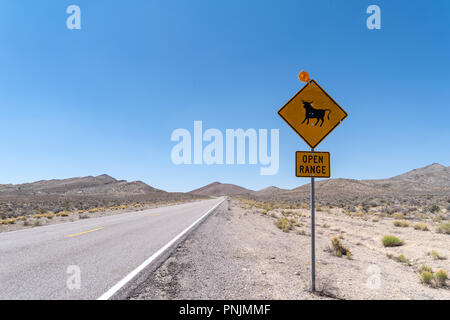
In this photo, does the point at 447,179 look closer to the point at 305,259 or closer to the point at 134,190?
the point at 305,259

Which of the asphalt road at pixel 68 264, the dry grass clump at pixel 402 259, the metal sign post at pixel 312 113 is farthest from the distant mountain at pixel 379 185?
the metal sign post at pixel 312 113

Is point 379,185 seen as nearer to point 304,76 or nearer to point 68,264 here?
point 304,76

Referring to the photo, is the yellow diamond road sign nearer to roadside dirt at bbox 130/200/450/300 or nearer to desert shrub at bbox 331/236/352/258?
roadside dirt at bbox 130/200/450/300

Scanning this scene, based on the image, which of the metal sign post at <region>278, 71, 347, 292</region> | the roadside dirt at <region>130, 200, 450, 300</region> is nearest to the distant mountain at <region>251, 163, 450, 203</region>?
the roadside dirt at <region>130, 200, 450, 300</region>

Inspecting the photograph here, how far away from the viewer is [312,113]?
454cm

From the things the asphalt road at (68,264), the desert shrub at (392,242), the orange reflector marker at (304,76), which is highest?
the orange reflector marker at (304,76)

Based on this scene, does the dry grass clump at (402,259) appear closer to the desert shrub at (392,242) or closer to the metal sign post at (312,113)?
the desert shrub at (392,242)

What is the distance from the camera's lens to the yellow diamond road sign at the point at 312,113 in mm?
4500

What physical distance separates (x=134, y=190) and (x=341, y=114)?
500 feet

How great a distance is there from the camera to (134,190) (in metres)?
144

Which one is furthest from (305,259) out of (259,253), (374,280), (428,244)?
(428,244)

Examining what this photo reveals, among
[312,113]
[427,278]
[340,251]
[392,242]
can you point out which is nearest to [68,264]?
[312,113]

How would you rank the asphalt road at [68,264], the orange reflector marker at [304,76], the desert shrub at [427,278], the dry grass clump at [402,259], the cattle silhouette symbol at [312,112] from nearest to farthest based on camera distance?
the asphalt road at [68,264] → the orange reflector marker at [304,76] → the cattle silhouette symbol at [312,112] → the desert shrub at [427,278] → the dry grass clump at [402,259]

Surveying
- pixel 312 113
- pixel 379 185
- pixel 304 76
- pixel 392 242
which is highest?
pixel 304 76
